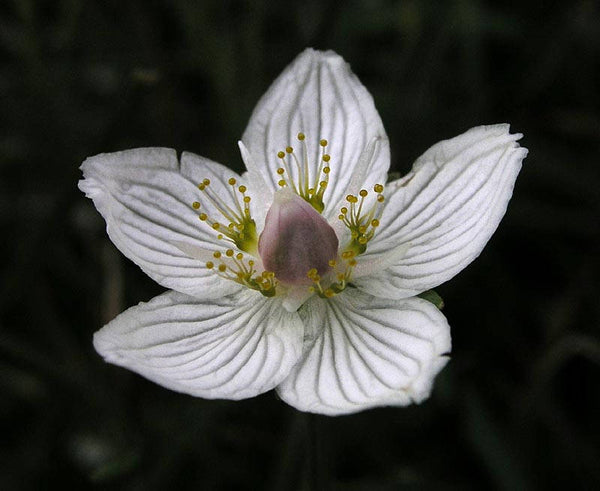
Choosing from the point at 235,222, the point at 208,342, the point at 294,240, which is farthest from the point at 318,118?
the point at 208,342

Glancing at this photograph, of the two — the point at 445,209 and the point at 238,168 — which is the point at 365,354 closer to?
the point at 445,209

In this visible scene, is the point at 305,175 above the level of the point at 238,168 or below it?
above

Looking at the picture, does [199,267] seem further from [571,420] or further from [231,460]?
[571,420]

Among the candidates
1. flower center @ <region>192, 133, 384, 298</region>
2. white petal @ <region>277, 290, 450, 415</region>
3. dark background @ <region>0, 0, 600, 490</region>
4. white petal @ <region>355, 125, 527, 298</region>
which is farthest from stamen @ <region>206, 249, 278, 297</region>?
dark background @ <region>0, 0, 600, 490</region>

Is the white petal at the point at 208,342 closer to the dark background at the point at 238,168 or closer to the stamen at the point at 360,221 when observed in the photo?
the stamen at the point at 360,221

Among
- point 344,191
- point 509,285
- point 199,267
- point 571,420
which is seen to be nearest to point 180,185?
point 199,267

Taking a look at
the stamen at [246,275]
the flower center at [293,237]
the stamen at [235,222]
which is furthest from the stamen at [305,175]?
the stamen at [246,275]
